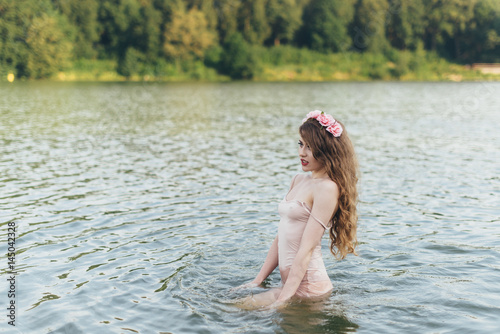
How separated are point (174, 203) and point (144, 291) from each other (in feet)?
17.5

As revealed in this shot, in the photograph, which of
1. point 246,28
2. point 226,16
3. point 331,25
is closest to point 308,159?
point 331,25

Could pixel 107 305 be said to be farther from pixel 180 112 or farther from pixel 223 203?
pixel 180 112

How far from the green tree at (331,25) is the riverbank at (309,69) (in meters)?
2.44

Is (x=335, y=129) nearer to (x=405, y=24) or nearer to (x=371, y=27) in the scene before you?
(x=405, y=24)

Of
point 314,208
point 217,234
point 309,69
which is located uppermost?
point 309,69

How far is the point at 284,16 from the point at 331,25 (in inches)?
366

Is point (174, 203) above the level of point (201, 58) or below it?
below

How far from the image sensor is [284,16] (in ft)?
340

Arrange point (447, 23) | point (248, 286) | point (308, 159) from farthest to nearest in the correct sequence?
point (447, 23), point (248, 286), point (308, 159)

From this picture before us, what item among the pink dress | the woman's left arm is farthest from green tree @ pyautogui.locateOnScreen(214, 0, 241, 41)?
the woman's left arm

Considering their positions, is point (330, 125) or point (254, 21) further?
point (254, 21)

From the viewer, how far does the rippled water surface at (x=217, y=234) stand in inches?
278

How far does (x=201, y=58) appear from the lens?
98125 mm

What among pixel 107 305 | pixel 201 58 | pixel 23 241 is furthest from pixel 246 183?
pixel 201 58
